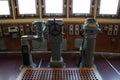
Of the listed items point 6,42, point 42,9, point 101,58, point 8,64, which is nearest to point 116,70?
point 101,58

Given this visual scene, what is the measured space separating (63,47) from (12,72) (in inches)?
65.0

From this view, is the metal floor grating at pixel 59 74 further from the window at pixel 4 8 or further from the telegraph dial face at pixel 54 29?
the window at pixel 4 8

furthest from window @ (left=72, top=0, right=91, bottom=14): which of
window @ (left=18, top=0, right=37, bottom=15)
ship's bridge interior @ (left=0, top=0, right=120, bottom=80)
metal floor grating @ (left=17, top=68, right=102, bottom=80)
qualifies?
metal floor grating @ (left=17, top=68, right=102, bottom=80)

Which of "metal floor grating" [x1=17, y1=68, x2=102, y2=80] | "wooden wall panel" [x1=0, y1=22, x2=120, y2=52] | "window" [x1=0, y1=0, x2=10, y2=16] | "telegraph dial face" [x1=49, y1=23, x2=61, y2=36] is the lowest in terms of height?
"metal floor grating" [x1=17, y1=68, x2=102, y2=80]

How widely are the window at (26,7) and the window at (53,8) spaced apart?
351mm

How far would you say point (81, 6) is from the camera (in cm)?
411

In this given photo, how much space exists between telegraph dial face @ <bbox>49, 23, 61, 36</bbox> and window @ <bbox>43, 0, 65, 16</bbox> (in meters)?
1.12

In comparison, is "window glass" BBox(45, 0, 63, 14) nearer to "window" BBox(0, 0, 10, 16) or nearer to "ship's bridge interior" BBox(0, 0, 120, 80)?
"ship's bridge interior" BBox(0, 0, 120, 80)

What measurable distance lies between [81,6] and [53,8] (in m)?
0.84

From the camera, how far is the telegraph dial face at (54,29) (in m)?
3.11

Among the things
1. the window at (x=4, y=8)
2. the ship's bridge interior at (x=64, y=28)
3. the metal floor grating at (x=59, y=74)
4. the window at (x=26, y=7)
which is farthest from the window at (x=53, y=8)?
the metal floor grating at (x=59, y=74)

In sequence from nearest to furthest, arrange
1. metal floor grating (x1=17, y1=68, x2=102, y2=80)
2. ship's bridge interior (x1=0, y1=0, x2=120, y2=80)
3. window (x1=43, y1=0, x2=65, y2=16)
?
1. metal floor grating (x1=17, y1=68, x2=102, y2=80)
2. ship's bridge interior (x1=0, y1=0, x2=120, y2=80)
3. window (x1=43, y1=0, x2=65, y2=16)

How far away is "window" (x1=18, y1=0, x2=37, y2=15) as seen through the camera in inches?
162

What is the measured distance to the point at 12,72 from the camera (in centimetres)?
350
